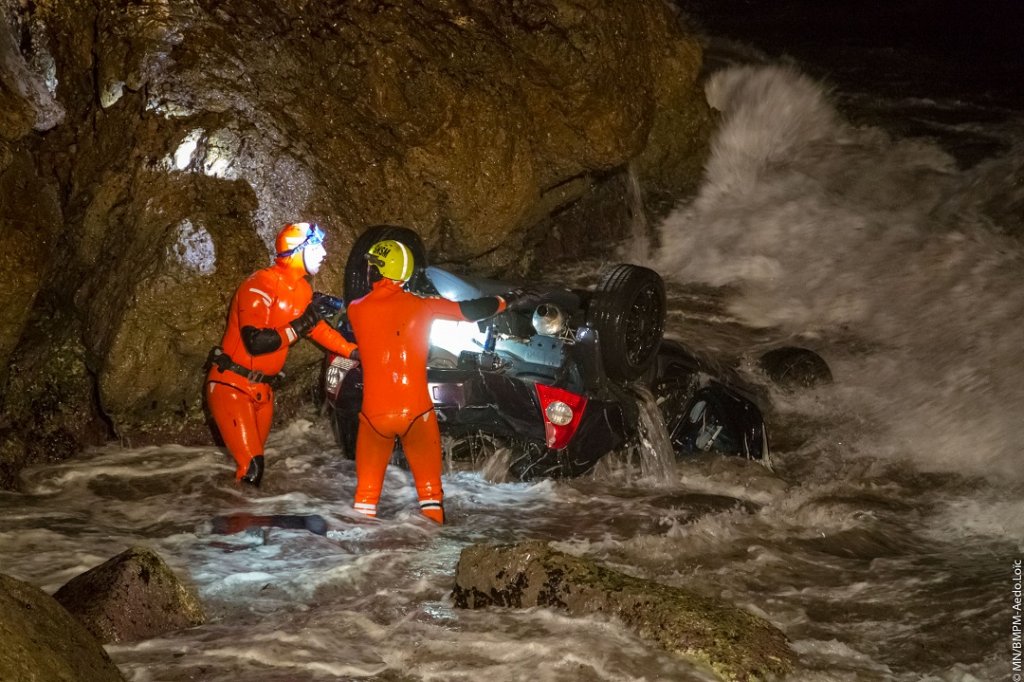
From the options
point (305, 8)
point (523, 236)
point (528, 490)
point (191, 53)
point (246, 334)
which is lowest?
point (528, 490)

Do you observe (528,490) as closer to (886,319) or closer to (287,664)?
(287,664)

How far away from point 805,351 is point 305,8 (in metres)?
5.59

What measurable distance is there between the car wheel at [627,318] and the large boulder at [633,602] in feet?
5.94

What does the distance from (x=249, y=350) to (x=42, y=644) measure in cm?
345

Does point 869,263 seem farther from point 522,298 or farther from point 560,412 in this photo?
point 560,412

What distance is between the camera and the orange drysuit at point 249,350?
6.76 m

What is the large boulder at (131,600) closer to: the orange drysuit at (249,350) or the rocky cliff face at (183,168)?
the orange drysuit at (249,350)

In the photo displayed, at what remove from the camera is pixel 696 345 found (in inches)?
388

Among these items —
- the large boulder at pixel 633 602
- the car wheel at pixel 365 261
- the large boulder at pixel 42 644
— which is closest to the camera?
the large boulder at pixel 42 644

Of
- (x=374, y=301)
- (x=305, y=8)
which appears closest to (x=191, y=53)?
(x=305, y=8)

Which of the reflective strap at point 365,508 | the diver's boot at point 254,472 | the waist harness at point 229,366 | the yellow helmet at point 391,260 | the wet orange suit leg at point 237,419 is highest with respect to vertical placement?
the yellow helmet at point 391,260

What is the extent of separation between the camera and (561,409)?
6434mm

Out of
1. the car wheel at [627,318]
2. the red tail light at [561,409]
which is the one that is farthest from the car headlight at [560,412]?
the car wheel at [627,318]

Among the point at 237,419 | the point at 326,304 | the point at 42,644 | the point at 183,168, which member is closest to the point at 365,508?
the point at 237,419
